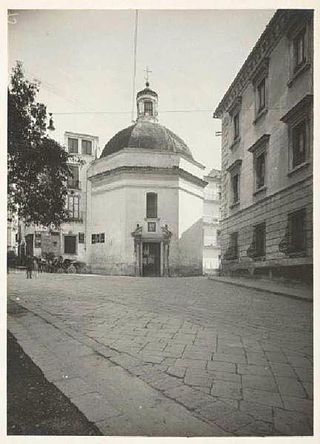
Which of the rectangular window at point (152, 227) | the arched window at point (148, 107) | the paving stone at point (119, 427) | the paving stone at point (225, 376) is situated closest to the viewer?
the paving stone at point (119, 427)

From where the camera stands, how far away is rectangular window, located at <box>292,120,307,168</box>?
1995mm

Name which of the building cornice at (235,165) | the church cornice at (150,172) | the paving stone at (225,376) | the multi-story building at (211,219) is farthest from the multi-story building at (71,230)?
the paving stone at (225,376)

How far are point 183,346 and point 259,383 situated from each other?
0.44 metres

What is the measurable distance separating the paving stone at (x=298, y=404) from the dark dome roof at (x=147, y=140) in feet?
4.83

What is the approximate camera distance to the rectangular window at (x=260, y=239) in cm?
220

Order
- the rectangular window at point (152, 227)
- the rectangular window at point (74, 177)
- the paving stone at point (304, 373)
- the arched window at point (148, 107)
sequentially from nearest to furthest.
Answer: the paving stone at point (304, 373), the arched window at point (148, 107), the rectangular window at point (152, 227), the rectangular window at point (74, 177)

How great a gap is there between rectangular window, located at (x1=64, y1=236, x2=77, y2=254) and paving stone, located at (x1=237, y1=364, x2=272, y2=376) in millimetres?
1240

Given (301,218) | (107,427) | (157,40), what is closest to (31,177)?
(157,40)

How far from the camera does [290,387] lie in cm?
171

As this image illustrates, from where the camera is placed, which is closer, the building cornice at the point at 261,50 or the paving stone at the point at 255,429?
the paving stone at the point at 255,429

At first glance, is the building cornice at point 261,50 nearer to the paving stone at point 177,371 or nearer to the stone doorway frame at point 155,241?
the stone doorway frame at point 155,241

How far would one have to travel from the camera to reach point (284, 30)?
203 centimetres

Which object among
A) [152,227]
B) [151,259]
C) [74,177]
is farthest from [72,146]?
[151,259]
